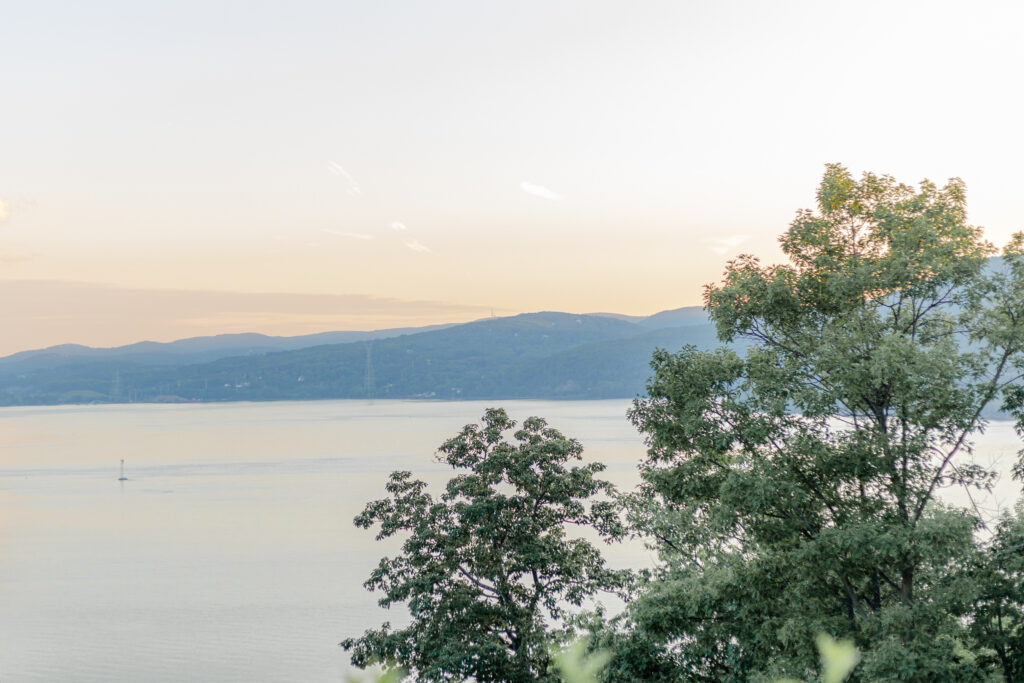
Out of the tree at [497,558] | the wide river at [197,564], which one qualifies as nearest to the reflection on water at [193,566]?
the wide river at [197,564]

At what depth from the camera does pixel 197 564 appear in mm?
77375

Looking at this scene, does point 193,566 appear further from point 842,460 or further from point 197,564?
point 842,460

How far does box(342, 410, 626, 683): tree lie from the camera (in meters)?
21.2

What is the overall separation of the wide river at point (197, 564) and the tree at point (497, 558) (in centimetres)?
911

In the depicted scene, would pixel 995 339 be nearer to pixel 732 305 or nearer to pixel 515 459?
pixel 732 305

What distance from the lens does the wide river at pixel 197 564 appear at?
52.2 m

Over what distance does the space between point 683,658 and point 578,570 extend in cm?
511

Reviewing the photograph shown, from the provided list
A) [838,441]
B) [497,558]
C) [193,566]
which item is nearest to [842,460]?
[838,441]

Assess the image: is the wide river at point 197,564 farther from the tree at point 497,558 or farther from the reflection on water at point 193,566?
the tree at point 497,558

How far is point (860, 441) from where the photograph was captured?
1494 centimetres

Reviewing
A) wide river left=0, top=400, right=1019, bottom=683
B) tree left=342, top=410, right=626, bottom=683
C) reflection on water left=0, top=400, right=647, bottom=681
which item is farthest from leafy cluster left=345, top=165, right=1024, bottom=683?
reflection on water left=0, top=400, right=647, bottom=681

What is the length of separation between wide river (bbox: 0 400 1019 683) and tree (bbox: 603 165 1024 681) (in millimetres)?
4476

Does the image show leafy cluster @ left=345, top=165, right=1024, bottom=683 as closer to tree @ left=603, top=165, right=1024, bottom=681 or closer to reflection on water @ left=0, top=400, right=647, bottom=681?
tree @ left=603, top=165, right=1024, bottom=681

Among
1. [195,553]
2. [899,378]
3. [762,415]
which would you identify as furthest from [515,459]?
[195,553]
